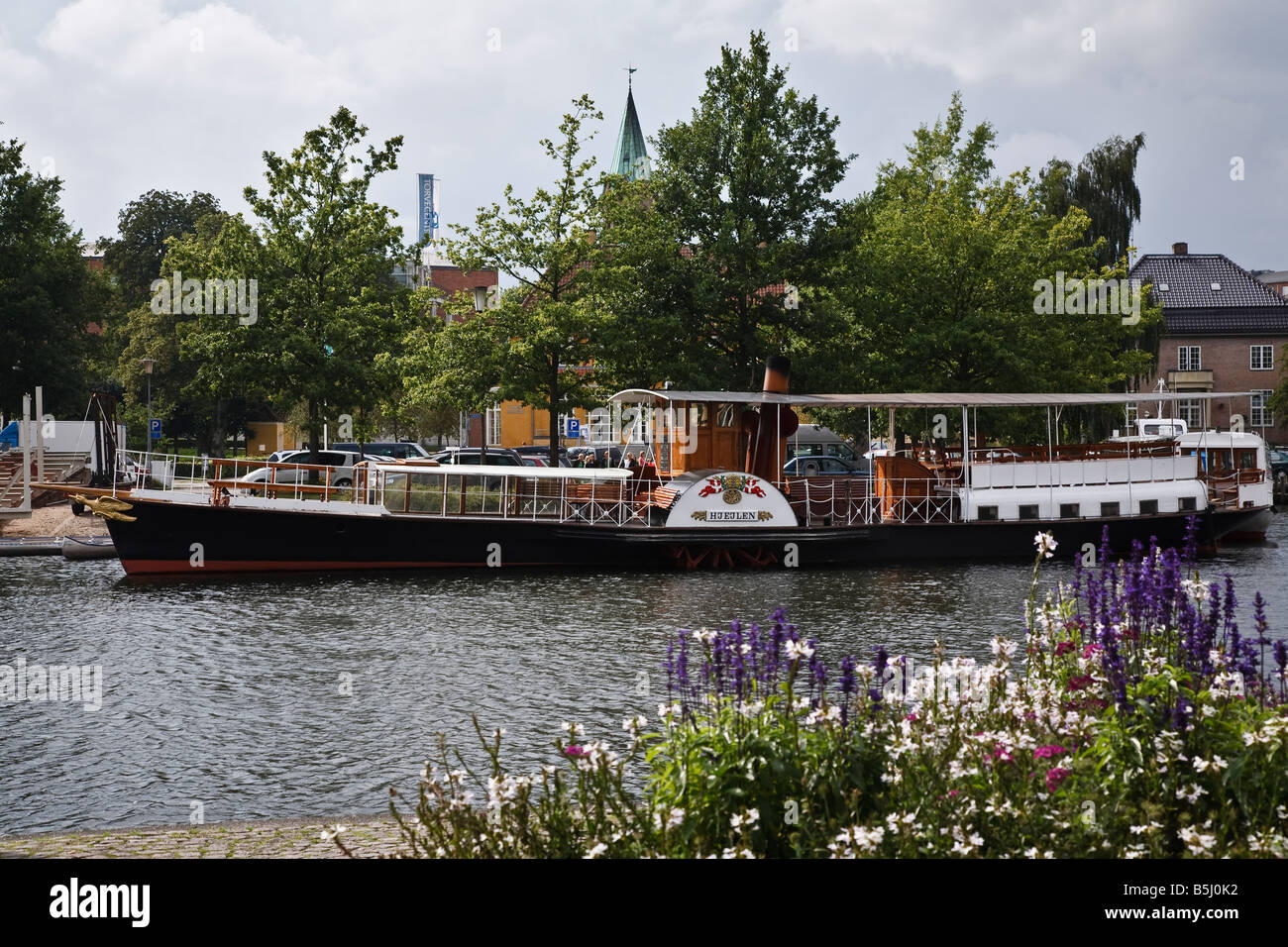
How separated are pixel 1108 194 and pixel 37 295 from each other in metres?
48.5

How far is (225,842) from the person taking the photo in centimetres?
782

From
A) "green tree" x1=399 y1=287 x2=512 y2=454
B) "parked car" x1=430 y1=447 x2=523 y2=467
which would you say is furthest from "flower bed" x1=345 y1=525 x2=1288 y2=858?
"parked car" x1=430 y1=447 x2=523 y2=467

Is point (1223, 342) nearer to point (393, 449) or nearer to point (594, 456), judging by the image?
point (594, 456)

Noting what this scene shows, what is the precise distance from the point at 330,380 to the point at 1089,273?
29.3 metres

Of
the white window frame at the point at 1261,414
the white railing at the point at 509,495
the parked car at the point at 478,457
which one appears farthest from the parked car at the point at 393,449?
the white window frame at the point at 1261,414

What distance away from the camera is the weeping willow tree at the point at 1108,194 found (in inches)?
2233

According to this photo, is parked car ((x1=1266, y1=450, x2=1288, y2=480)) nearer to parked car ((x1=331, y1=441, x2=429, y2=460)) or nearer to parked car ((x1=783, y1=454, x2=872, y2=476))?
parked car ((x1=783, y1=454, x2=872, y2=476))

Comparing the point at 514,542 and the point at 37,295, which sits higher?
the point at 37,295

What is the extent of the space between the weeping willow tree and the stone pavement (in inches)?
2138

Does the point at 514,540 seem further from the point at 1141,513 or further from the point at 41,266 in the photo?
the point at 41,266

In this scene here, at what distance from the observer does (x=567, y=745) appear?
20.5ft

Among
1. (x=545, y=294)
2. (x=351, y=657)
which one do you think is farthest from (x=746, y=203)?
(x=351, y=657)
